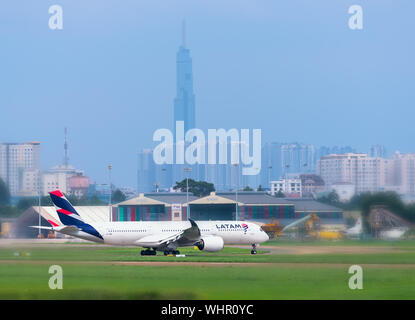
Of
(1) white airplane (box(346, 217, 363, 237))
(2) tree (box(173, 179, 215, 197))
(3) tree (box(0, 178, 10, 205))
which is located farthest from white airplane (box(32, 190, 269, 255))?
(2) tree (box(173, 179, 215, 197))

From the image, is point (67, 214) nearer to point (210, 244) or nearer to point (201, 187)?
point (210, 244)

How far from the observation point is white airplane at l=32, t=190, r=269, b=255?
5569 cm

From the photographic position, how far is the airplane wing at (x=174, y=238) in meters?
55.3

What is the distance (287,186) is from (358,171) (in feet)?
144

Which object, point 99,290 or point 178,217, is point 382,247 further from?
point 178,217

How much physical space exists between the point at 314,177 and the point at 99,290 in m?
34.4

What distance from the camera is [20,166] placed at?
157ft

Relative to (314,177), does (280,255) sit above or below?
below

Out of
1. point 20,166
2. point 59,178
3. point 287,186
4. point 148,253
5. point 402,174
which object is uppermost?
point 20,166

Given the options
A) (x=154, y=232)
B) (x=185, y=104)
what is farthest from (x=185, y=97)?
(x=154, y=232)

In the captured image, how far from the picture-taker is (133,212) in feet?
289

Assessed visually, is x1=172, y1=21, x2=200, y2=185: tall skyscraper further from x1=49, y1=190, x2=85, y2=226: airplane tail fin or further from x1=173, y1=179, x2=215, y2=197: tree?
x1=49, y1=190, x2=85, y2=226: airplane tail fin

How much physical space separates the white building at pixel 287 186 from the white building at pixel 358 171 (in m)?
21.8
